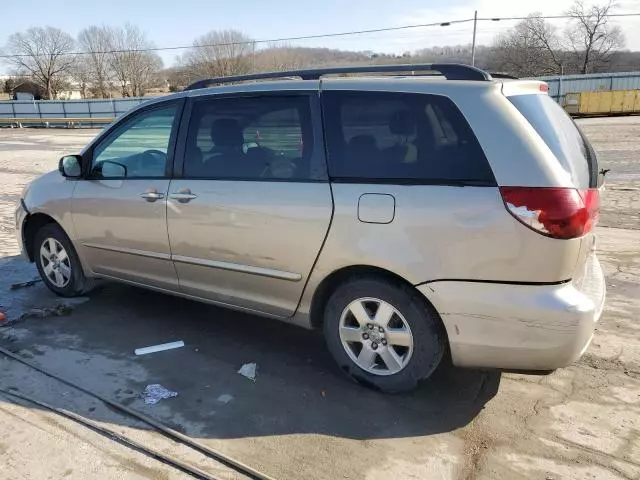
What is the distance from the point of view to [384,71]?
137 inches

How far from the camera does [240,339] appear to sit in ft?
13.5

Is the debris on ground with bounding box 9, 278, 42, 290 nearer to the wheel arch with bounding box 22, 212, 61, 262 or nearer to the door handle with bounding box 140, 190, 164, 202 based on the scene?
the wheel arch with bounding box 22, 212, 61, 262

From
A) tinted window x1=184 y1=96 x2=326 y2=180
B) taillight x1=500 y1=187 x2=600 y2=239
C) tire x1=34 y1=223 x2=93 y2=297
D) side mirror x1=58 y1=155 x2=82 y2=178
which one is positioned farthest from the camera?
tire x1=34 y1=223 x2=93 y2=297

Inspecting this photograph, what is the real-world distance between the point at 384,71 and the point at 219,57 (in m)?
69.7

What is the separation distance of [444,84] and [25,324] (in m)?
3.73

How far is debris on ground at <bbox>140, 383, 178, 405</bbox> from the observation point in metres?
3.26

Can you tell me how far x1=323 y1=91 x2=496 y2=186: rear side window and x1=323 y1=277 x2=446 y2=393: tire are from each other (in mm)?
648

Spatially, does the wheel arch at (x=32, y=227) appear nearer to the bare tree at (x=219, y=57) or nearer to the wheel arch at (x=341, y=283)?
the wheel arch at (x=341, y=283)

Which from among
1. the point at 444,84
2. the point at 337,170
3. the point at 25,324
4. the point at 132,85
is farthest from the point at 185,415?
the point at 132,85

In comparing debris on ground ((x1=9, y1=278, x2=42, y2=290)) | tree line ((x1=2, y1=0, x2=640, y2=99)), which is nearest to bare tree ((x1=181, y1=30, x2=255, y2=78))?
tree line ((x1=2, y1=0, x2=640, y2=99))

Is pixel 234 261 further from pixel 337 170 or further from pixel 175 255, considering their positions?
pixel 337 170

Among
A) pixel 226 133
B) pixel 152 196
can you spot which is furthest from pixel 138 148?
pixel 226 133

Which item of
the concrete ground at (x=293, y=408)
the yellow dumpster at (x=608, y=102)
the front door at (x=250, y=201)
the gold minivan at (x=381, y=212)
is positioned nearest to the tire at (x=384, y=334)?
the gold minivan at (x=381, y=212)

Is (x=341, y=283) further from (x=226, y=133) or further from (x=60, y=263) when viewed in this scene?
(x=60, y=263)
